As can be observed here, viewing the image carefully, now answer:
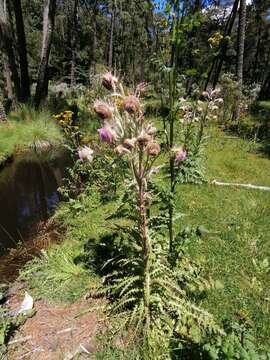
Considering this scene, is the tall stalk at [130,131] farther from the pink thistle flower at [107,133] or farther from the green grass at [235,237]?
the green grass at [235,237]

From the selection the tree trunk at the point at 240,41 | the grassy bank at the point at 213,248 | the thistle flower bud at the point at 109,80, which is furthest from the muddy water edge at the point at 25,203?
→ the tree trunk at the point at 240,41

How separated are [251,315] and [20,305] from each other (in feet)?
6.94

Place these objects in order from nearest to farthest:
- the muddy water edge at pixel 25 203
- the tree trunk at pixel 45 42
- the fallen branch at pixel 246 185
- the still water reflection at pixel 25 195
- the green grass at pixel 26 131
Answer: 1. the muddy water edge at pixel 25 203
2. the still water reflection at pixel 25 195
3. the fallen branch at pixel 246 185
4. the green grass at pixel 26 131
5. the tree trunk at pixel 45 42

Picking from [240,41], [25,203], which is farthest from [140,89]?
[240,41]

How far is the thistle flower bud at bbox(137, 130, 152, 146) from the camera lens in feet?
5.60

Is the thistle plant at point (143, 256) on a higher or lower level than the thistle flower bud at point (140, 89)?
lower

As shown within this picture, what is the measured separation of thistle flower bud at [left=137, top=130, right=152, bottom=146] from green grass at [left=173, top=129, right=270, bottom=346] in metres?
1.03

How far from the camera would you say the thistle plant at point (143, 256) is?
1768mm

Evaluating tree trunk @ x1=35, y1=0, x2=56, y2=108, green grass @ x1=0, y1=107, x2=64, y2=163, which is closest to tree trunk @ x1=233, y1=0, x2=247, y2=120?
green grass @ x1=0, y1=107, x2=64, y2=163

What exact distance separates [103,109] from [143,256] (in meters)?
1.17

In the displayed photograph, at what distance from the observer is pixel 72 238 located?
3900 mm

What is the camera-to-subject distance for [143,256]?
2283 millimetres

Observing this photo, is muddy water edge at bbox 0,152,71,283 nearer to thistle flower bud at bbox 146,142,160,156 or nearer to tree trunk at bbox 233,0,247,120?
thistle flower bud at bbox 146,142,160,156

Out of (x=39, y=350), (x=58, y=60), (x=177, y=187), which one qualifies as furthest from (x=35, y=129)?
(x=58, y=60)
